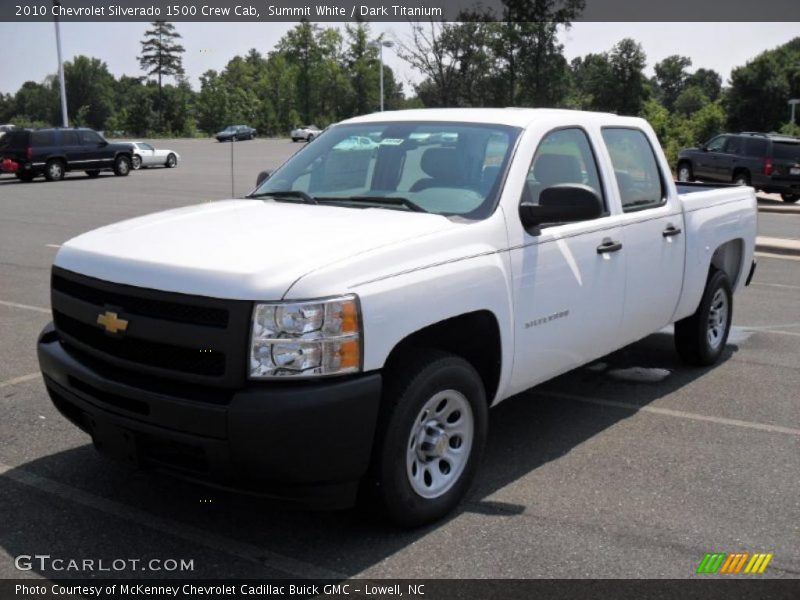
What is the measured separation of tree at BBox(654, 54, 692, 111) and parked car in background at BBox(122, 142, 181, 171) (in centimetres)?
12299

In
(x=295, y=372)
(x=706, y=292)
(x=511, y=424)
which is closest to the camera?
(x=295, y=372)

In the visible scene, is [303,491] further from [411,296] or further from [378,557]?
[411,296]

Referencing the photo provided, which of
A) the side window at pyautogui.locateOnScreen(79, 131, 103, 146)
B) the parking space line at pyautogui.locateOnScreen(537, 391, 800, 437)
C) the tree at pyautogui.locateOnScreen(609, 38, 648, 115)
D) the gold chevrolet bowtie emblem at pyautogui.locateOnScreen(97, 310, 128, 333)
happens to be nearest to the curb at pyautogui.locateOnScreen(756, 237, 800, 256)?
the parking space line at pyautogui.locateOnScreen(537, 391, 800, 437)

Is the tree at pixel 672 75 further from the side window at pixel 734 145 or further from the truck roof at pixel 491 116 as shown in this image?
the truck roof at pixel 491 116

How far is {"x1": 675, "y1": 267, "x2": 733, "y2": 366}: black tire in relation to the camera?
6691 millimetres

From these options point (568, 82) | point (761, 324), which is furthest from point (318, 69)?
point (761, 324)

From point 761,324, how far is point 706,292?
2.37 m

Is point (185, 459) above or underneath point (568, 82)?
underneath

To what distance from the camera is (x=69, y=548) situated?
379 centimetres

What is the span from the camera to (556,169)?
16.7 ft

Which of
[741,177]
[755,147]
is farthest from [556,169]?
[741,177]

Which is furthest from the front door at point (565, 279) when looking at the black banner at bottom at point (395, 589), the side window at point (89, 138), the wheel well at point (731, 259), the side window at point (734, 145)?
the side window at point (89, 138)

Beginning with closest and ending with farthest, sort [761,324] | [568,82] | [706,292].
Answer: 1. [706,292]
2. [761,324]
3. [568,82]

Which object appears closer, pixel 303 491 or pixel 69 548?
pixel 303 491
